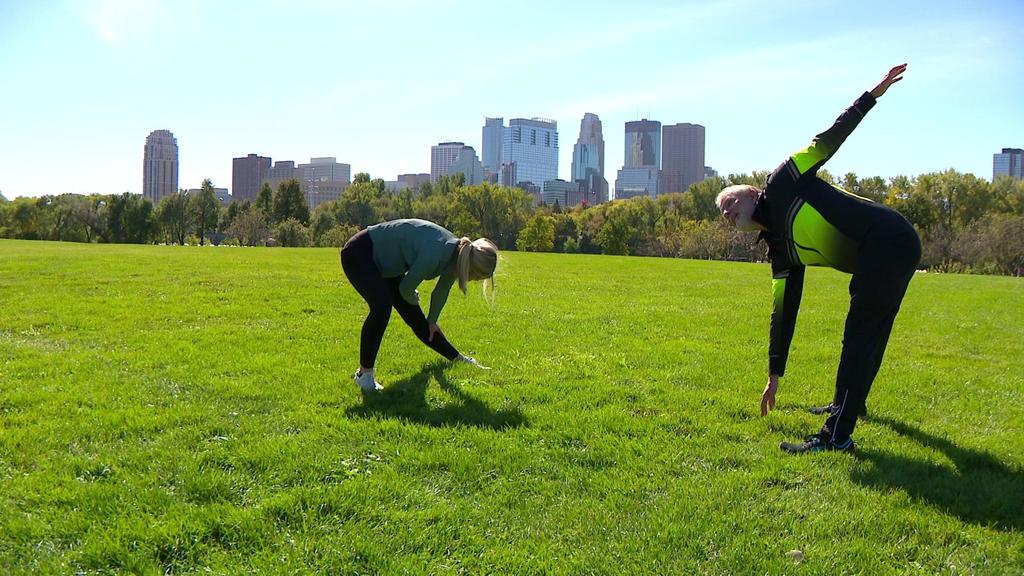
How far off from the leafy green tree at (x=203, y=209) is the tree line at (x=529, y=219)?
125 mm

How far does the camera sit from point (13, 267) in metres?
18.7

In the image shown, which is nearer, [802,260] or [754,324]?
[802,260]

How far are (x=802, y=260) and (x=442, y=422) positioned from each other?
3.04 m

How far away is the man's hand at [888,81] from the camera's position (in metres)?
4.78

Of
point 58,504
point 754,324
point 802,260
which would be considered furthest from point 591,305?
point 58,504

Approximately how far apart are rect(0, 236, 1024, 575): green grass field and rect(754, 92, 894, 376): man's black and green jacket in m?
1.46

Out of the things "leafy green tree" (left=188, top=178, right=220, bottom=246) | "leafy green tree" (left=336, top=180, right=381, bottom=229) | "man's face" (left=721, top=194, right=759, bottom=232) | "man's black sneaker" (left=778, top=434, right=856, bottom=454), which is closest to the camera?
"man's black sneaker" (left=778, top=434, right=856, bottom=454)

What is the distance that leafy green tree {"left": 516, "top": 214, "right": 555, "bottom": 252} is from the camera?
82.8 metres

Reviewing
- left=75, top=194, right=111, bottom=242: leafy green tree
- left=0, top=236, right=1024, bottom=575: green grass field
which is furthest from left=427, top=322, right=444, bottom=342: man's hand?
left=75, top=194, right=111, bottom=242: leafy green tree

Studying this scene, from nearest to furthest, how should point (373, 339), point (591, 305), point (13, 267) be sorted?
point (373, 339) → point (591, 305) → point (13, 267)

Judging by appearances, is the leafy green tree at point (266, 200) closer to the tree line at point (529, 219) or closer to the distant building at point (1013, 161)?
the tree line at point (529, 219)

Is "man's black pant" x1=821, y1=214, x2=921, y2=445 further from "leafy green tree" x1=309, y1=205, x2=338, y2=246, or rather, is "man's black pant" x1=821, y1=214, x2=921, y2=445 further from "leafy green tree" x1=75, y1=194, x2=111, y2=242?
"leafy green tree" x1=75, y1=194, x2=111, y2=242

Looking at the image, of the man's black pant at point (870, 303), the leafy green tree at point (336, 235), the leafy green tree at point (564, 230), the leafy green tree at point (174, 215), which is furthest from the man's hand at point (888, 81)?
the leafy green tree at point (174, 215)

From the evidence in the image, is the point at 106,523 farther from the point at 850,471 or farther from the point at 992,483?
the point at 992,483
